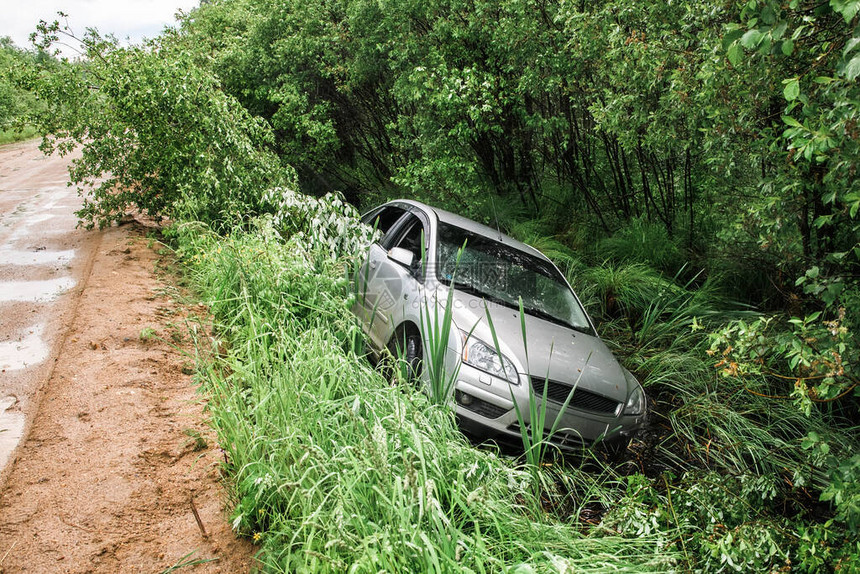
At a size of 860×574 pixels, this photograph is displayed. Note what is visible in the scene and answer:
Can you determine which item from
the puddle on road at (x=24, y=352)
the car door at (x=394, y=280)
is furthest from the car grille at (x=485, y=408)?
the puddle on road at (x=24, y=352)

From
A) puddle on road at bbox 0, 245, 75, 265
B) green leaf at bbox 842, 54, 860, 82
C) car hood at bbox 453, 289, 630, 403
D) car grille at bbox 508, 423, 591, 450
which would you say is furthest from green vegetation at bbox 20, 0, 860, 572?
puddle on road at bbox 0, 245, 75, 265

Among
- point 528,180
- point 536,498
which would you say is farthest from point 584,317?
point 528,180

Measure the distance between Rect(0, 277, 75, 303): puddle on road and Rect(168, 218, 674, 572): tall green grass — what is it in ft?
10.2

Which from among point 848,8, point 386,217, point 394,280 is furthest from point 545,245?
point 848,8

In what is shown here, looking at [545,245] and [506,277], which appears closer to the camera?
[506,277]

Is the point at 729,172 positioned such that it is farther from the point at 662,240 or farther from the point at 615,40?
the point at 662,240

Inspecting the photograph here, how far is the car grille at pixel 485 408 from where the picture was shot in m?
4.00

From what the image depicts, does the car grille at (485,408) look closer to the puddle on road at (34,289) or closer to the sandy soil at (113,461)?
the sandy soil at (113,461)

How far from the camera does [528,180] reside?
35.4 ft

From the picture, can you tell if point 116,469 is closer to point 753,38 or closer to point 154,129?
point 753,38

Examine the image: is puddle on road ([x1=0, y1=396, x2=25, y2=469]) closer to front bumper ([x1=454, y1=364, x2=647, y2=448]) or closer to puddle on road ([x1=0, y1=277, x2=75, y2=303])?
puddle on road ([x1=0, y1=277, x2=75, y2=303])

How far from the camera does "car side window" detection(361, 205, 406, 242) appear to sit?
659 centimetres

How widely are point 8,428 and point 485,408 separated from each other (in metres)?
2.99

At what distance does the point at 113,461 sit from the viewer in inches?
130
